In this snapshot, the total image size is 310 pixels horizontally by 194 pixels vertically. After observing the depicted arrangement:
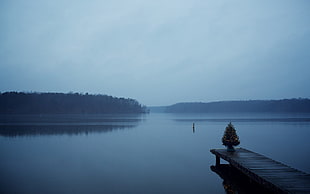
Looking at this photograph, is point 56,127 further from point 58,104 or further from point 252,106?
point 252,106

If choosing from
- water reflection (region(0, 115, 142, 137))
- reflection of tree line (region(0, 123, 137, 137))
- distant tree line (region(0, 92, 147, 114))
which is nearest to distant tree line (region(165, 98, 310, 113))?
distant tree line (region(0, 92, 147, 114))

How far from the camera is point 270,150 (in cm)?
1872

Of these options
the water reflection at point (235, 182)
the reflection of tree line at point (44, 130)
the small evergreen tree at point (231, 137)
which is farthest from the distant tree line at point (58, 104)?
the water reflection at point (235, 182)

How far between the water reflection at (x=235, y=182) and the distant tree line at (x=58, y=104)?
113999mm

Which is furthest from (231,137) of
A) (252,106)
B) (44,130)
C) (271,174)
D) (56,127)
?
(252,106)

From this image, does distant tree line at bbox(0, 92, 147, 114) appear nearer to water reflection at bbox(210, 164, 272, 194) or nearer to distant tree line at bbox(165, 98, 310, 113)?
distant tree line at bbox(165, 98, 310, 113)

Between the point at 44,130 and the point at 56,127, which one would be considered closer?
the point at 44,130

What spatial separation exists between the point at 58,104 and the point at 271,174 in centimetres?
12166

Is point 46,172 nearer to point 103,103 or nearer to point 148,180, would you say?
point 148,180

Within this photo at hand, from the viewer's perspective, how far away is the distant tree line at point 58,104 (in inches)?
4301

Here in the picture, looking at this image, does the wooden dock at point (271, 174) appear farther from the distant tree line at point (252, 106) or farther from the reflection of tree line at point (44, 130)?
the distant tree line at point (252, 106)

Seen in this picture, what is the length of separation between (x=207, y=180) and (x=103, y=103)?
127 metres

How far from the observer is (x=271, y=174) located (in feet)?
29.2

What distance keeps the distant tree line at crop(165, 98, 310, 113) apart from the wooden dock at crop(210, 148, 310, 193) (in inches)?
5407
